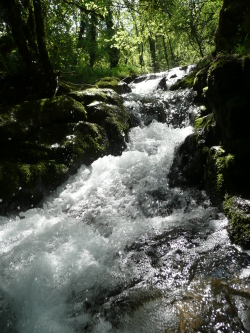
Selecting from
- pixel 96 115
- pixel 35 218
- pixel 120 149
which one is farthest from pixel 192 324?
pixel 96 115

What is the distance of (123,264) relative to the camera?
2928 millimetres

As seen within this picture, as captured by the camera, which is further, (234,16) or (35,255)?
(234,16)

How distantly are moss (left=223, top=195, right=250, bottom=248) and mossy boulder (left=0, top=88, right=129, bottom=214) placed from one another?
354cm

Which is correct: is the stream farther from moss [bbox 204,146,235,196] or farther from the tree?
the tree

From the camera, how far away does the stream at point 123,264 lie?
7.12 feet

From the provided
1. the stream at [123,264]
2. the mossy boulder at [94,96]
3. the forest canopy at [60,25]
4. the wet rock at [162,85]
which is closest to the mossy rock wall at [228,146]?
the stream at [123,264]

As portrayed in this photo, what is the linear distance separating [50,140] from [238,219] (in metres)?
4.38

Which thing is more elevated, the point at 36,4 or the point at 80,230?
the point at 36,4

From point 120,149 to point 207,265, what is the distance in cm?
452

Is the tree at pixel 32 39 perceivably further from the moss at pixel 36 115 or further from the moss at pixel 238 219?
the moss at pixel 238 219

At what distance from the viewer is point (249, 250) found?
2736mm

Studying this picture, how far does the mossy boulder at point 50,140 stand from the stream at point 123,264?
0.39 meters

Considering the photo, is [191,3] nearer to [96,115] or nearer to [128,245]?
[96,115]

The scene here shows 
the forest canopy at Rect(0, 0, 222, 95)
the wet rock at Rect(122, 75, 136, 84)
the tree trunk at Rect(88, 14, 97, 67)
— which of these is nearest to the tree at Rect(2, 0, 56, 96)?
the forest canopy at Rect(0, 0, 222, 95)
